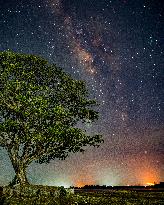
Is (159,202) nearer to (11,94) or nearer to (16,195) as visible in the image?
(16,195)

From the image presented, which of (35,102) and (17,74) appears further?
(17,74)

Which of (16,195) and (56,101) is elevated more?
(56,101)

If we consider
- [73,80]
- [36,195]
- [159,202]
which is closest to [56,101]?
[73,80]

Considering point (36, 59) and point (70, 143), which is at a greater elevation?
point (36, 59)

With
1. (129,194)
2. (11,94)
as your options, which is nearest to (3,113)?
(11,94)

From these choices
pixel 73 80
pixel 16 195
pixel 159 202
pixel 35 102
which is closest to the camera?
pixel 159 202

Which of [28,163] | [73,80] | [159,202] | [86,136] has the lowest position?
[159,202]

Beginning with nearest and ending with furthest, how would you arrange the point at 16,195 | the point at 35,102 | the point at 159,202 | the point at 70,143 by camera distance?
the point at 159,202 → the point at 16,195 → the point at 35,102 → the point at 70,143

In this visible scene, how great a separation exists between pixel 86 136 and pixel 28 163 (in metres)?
7.86

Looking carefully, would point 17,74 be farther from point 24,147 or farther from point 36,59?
point 24,147

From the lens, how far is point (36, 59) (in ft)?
139

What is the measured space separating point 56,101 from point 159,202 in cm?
1775

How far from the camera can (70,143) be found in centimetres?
4041

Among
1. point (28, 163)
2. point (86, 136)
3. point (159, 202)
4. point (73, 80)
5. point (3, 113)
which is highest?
point (73, 80)
